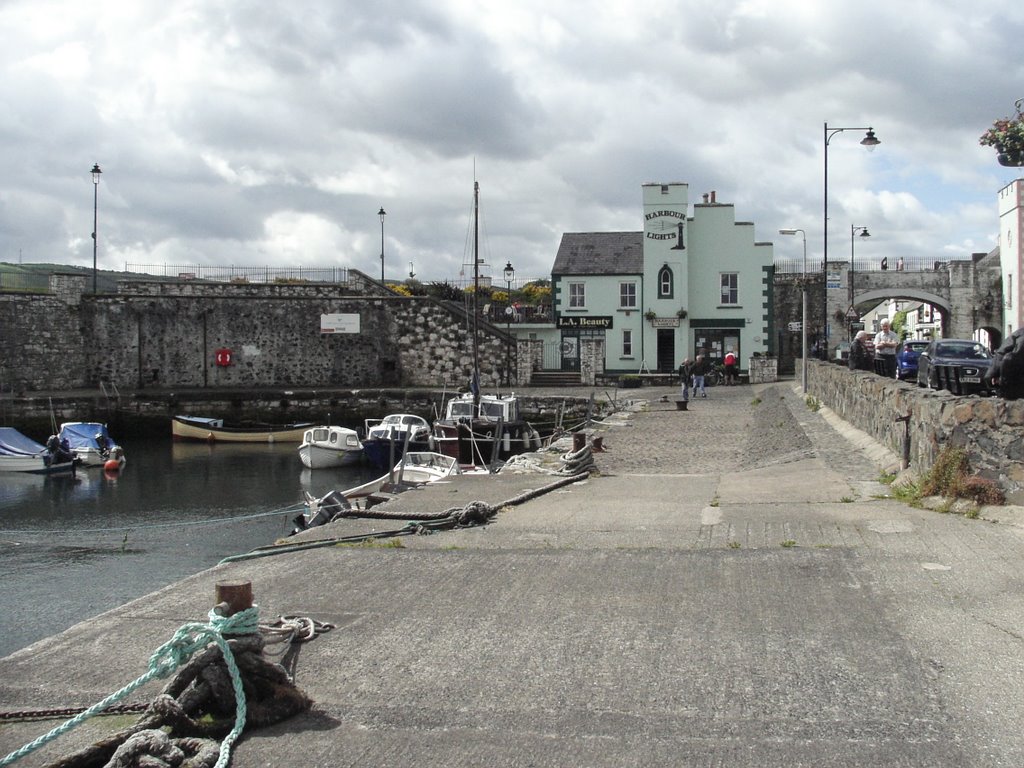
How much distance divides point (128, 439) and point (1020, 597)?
41.5m

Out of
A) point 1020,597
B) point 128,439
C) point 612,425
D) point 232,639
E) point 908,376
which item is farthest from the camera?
point 128,439

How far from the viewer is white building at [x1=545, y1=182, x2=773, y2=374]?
49250 millimetres

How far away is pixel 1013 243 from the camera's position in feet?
118

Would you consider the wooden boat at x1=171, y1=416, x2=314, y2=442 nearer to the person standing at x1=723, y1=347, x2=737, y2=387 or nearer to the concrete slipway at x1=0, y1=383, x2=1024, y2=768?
the person standing at x1=723, y1=347, x2=737, y2=387

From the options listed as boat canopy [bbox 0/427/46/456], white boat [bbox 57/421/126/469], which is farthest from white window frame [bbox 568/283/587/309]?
boat canopy [bbox 0/427/46/456]

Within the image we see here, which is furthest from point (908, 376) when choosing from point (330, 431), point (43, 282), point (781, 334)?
point (43, 282)

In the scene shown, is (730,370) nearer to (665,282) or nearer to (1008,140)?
(665,282)

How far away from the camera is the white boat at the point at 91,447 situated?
34812mm

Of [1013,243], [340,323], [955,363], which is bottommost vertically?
[955,363]

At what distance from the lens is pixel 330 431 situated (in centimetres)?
3516

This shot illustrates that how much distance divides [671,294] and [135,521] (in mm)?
31090

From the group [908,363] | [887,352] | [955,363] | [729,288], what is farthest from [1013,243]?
[729,288]

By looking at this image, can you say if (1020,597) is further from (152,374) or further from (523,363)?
(152,374)

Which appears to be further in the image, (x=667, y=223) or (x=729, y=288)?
(x=729, y=288)
